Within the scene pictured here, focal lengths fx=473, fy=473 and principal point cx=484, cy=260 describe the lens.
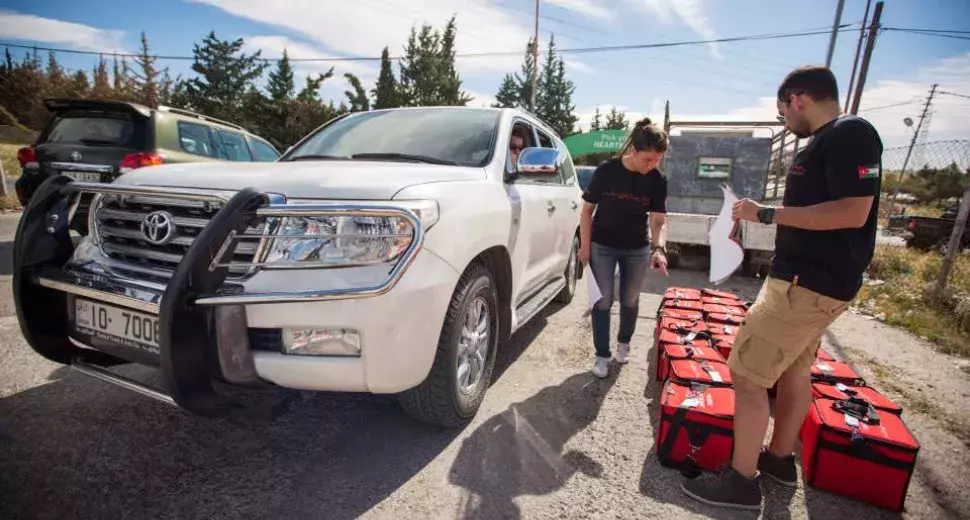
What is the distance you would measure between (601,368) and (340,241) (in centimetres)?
226

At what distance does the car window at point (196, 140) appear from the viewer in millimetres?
5695

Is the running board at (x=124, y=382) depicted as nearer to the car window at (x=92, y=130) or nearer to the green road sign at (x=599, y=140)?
the car window at (x=92, y=130)

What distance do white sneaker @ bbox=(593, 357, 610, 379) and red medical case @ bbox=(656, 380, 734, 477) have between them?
96cm

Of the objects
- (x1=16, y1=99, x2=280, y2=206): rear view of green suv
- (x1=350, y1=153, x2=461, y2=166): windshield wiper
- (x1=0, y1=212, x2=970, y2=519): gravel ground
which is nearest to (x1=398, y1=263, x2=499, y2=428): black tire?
(x1=0, y1=212, x2=970, y2=519): gravel ground

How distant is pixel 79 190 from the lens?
6.70ft

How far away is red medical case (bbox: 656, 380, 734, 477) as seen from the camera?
2.26m

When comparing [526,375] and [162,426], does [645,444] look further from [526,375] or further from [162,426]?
[162,426]

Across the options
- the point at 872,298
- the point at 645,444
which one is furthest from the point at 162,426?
the point at 872,298

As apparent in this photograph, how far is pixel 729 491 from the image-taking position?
81.7 inches

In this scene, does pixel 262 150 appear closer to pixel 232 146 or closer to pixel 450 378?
pixel 232 146

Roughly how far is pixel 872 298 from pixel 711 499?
5800 millimetres

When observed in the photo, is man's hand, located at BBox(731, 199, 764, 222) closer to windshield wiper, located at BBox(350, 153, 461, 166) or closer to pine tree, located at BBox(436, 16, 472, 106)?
windshield wiper, located at BBox(350, 153, 461, 166)

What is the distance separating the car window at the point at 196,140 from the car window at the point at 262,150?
0.83 m

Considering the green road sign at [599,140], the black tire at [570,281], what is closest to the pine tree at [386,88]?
the green road sign at [599,140]
